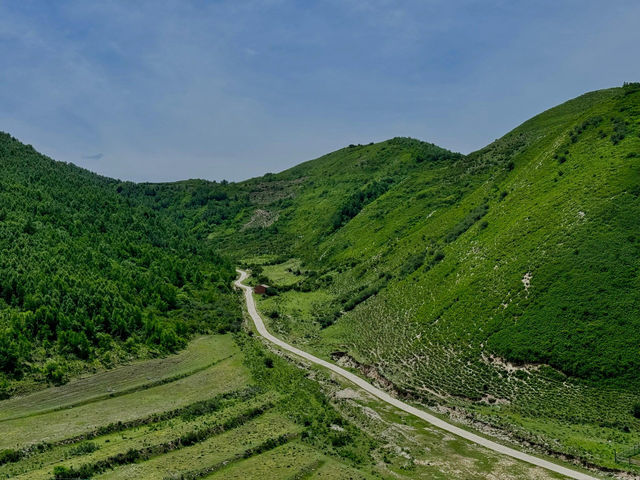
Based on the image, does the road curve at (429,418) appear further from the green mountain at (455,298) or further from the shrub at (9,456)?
the shrub at (9,456)

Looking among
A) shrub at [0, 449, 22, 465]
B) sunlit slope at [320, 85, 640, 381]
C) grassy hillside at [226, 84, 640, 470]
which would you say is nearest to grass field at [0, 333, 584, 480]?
shrub at [0, 449, 22, 465]

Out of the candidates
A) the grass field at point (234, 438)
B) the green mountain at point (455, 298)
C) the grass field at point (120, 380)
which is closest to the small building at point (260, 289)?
the green mountain at point (455, 298)

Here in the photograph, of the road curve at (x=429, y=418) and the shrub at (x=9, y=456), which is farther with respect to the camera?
the road curve at (x=429, y=418)

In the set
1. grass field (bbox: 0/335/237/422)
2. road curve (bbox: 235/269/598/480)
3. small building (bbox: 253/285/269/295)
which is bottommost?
road curve (bbox: 235/269/598/480)

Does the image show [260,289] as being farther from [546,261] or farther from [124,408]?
[546,261]

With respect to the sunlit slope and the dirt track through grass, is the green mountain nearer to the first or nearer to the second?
the sunlit slope

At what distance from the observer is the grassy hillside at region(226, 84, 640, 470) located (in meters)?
53.9

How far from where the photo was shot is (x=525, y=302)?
67438mm

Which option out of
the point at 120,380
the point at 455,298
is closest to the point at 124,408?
the point at 120,380

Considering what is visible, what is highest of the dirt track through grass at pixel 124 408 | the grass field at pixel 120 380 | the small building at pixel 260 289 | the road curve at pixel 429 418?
the small building at pixel 260 289

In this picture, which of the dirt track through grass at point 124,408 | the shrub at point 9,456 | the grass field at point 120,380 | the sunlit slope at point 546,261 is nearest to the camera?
the shrub at point 9,456

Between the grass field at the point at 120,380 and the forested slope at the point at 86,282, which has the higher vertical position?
the forested slope at the point at 86,282

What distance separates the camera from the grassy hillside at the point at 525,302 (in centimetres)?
5388

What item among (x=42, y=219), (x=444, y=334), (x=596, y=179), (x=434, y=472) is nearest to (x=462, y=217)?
(x=596, y=179)
